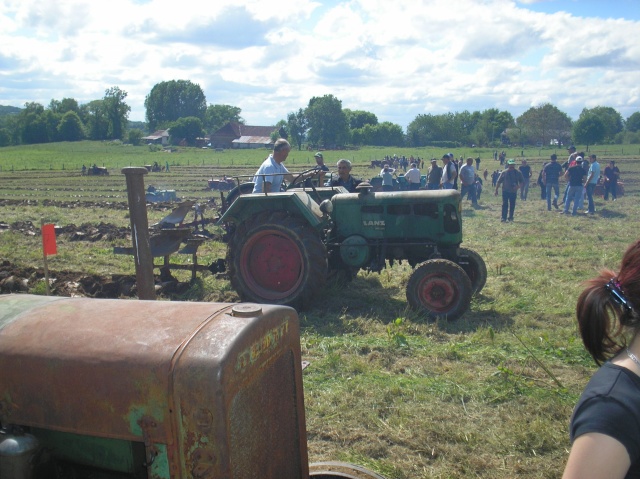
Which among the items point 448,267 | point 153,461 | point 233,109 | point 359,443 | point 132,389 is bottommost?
point 359,443

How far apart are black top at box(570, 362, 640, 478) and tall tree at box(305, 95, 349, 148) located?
68.9 metres

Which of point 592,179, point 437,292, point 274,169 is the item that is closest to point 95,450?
point 437,292

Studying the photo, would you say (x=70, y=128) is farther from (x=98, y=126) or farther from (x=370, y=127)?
(x=370, y=127)

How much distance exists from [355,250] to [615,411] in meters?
5.31

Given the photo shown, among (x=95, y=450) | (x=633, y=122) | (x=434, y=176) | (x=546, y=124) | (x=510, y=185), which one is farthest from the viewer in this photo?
(x=633, y=122)

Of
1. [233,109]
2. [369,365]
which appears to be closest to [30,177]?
[369,365]

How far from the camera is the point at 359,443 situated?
3.54m

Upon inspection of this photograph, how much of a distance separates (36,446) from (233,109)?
4336 inches

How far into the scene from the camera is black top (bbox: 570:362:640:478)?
134 cm

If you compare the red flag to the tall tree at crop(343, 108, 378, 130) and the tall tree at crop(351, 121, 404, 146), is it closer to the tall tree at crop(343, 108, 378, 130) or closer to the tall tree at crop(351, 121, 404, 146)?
the tall tree at crop(351, 121, 404, 146)

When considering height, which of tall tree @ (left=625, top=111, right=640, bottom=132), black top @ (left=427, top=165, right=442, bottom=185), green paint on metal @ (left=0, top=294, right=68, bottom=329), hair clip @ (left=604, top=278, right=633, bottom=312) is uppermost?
tall tree @ (left=625, top=111, right=640, bottom=132)

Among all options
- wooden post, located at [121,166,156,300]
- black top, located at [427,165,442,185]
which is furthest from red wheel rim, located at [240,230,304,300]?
black top, located at [427,165,442,185]

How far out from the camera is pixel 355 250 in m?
6.66

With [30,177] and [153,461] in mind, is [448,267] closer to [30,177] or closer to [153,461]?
[153,461]
